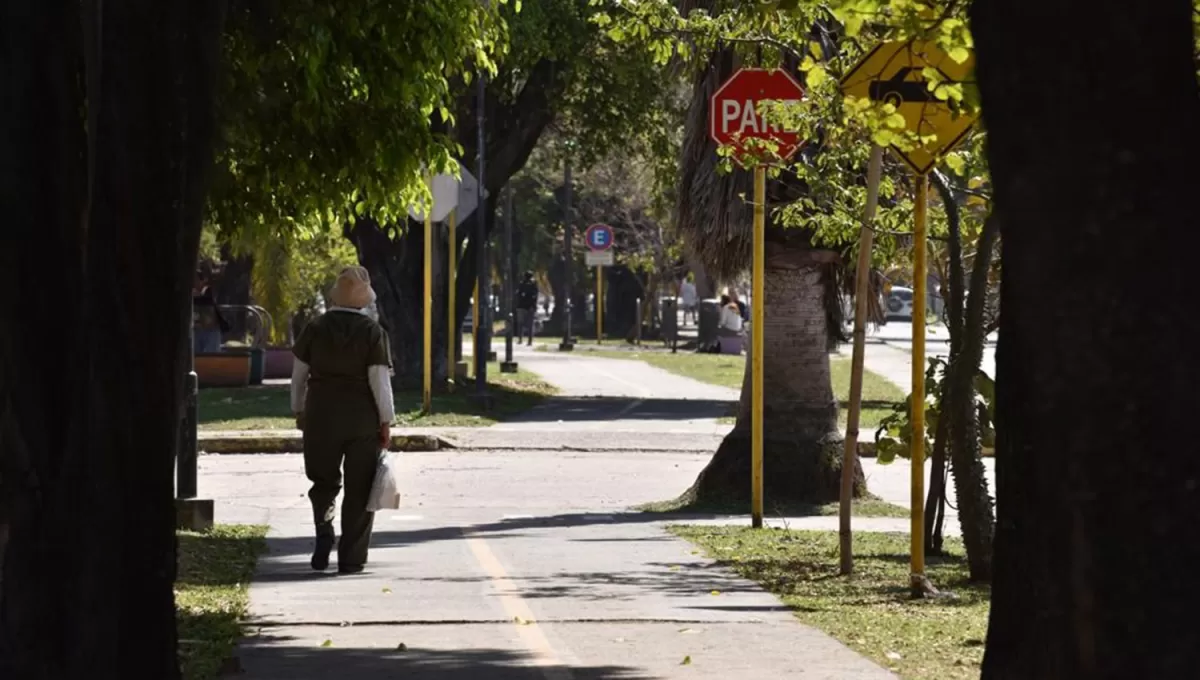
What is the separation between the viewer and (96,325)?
7.72 meters

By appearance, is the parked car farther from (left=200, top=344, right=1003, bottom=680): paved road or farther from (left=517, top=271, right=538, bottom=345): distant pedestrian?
(left=200, top=344, right=1003, bottom=680): paved road

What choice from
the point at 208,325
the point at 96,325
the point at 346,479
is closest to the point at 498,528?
the point at 346,479

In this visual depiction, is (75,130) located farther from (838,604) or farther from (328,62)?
(838,604)

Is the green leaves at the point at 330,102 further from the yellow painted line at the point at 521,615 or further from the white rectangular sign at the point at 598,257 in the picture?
the white rectangular sign at the point at 598,257

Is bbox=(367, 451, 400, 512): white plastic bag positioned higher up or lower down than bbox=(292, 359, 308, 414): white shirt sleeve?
lower down

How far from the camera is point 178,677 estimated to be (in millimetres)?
7789

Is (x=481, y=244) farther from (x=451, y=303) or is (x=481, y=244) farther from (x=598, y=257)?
(x=598, y=257)

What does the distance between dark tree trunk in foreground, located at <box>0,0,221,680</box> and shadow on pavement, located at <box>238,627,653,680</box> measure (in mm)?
1463

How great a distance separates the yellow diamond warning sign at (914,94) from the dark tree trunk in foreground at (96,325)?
4112 mm

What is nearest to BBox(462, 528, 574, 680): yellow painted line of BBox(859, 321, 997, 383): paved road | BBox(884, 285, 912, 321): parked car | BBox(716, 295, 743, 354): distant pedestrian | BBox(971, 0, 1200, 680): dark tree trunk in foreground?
BBox(971, 0, 1200, 680): dark tree trunk in foreground

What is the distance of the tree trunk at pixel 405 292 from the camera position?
32875 mm

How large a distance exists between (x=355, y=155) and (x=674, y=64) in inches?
209

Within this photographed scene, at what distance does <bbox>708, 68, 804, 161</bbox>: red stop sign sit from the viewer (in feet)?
49.1

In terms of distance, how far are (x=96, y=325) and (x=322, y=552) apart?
5.63 meters
